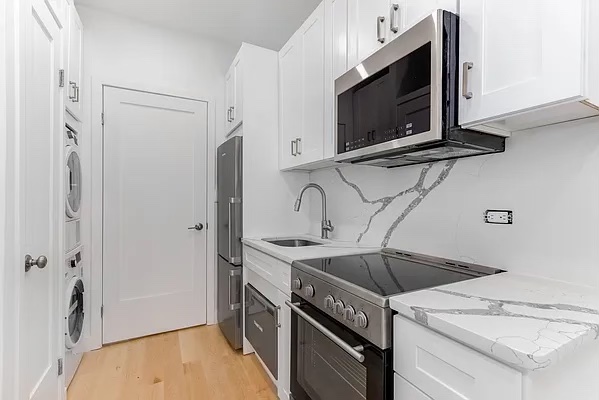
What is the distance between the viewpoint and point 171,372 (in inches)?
82.4

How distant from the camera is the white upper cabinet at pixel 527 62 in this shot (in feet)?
2.64

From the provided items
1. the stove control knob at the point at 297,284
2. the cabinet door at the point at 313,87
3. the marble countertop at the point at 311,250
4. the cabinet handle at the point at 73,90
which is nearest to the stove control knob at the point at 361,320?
the stove control knob at the point at 297,284

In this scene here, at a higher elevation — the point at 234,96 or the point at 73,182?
the point at 234,96

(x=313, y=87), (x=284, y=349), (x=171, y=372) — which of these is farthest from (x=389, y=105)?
(x=171, y=372)

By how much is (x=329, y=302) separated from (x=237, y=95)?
1.89 m

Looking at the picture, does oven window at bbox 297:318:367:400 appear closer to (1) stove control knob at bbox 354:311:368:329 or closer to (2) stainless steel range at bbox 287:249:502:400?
(2) stainless steel range at bbox 287:249:502:400

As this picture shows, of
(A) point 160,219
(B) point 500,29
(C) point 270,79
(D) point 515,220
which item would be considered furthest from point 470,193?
(A) point 160,219

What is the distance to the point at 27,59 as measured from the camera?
122cm

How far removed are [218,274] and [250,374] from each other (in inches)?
37.4

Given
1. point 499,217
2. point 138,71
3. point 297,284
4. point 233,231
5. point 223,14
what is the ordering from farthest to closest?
point 138,71 < point 223,14 < point 233,231 < point 297,284 < point 499,217

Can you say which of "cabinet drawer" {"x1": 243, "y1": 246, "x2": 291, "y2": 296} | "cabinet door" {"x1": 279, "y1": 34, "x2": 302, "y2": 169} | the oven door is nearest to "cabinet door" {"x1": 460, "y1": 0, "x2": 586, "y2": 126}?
the oven door

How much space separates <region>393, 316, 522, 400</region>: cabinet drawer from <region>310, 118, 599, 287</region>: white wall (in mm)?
634

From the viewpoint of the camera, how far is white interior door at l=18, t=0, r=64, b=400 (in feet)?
3.91

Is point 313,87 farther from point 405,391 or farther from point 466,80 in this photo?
point 405,391
